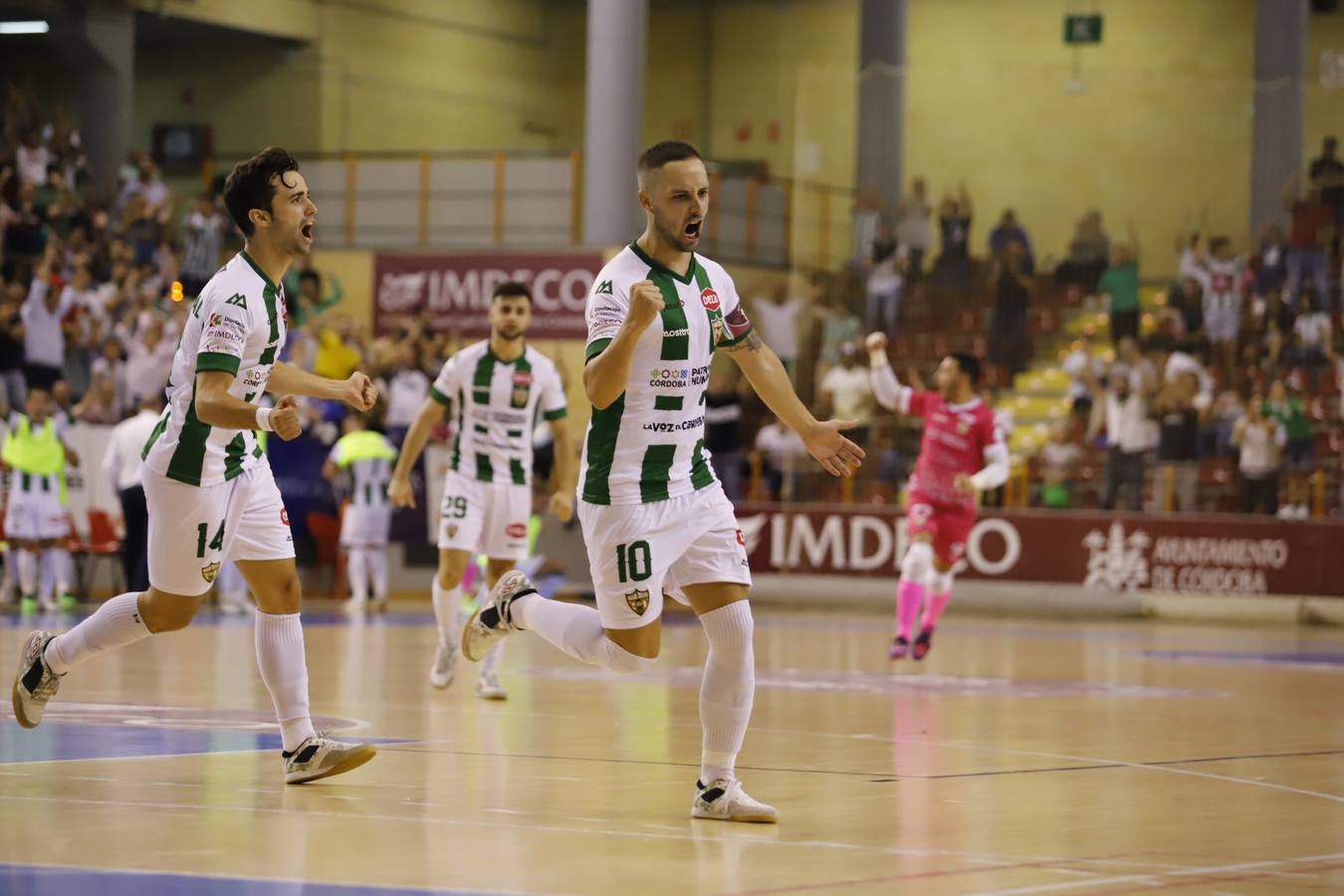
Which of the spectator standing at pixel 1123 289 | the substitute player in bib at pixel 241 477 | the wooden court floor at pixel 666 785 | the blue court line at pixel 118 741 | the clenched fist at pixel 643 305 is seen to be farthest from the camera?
the spectator standing at pixel 1123 289

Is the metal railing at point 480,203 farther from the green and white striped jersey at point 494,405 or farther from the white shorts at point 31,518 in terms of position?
the green and white striped jersey at point 494,405

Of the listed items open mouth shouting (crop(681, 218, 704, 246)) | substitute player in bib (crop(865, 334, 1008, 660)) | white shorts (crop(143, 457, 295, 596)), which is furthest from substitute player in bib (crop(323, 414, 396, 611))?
open mouth shouting (crop(681, 218, 704, 246))

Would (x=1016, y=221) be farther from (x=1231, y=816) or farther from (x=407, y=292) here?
(x=1231, y=816)

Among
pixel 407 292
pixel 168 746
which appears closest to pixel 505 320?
pixel 168 746

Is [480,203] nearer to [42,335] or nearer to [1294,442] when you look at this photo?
[42,335]

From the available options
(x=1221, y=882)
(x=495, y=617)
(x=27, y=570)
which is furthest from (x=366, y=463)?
(x=1221, y=882)

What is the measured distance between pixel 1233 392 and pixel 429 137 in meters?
17.5

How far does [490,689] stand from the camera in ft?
40.7

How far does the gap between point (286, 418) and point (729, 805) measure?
7.13ft

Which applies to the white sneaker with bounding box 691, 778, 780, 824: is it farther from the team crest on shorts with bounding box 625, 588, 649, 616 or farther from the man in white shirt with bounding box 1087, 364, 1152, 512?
the man in white shirt with bounding box 1087, 364, 1152, 512

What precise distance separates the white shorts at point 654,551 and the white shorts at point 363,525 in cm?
1506

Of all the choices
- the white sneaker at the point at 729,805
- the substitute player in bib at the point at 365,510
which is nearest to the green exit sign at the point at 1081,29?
the substitute player in bib at the point at 365,510

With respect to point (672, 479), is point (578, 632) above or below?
below

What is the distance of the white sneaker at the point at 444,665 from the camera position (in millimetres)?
12773
